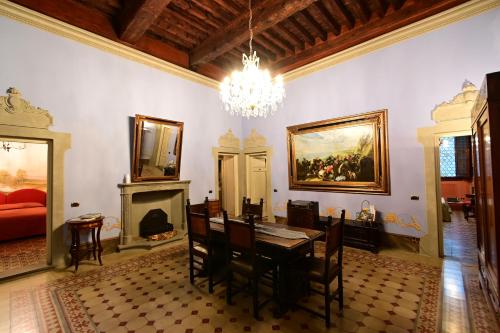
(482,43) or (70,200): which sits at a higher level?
(482,43)

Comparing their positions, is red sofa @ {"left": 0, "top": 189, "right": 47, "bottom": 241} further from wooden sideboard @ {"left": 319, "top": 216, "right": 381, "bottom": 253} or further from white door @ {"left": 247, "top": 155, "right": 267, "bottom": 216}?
wooden sideboard @ {"left": 319, "top": 216, "right": 381, "bottom": 253}

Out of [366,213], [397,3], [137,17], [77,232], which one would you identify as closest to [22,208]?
[77,232]

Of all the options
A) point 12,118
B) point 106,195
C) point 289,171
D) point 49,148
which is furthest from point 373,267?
point 12,118

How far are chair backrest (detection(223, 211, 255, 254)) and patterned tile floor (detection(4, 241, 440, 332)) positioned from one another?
688 mm

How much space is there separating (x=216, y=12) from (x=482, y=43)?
4402 mm

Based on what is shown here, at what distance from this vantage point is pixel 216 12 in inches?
167

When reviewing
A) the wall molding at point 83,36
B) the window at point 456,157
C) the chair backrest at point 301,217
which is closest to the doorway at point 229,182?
the wall molding at point 83,36

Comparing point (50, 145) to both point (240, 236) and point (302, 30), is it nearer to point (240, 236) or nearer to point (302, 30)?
point (240, 236)

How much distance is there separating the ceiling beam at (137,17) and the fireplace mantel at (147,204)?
2.87 meters

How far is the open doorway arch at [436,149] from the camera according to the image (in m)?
3.73

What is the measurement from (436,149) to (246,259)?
377 cm

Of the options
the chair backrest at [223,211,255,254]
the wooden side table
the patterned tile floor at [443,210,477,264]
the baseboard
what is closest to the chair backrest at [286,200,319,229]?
the chair backrest at [223,211,255,254]

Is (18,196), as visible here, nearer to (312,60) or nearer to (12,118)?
(12,118)

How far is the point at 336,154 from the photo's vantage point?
16.7 ft
